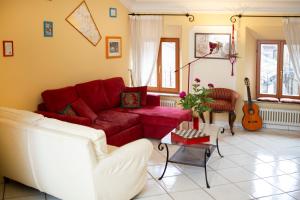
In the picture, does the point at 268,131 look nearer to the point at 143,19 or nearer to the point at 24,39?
the point at 143,19

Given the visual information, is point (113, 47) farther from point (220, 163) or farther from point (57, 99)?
point (220, 163)

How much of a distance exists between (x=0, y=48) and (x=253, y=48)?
4.27 metres

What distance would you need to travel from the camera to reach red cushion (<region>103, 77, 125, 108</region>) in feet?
20.6

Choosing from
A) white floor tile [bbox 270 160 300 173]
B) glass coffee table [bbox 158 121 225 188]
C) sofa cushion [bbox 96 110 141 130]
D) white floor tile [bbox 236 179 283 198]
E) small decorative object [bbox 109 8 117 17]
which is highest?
small decorative object [bbox 109 8 117 17]

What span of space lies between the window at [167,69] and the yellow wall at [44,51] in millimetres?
1118

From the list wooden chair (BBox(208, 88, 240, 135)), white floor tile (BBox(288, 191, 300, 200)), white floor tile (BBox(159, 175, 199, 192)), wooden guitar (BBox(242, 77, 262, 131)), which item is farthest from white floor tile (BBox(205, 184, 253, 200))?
wooden guitar (BBox(242, 77, 262, 131))

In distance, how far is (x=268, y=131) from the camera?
21.6ft

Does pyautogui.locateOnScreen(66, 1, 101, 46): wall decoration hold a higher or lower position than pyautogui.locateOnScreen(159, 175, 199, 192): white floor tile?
higher

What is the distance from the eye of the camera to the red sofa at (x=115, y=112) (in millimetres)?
5215

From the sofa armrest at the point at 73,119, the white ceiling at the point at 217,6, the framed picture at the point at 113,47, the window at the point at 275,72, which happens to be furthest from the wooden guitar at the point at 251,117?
the sofa armrest at the point at 73,119

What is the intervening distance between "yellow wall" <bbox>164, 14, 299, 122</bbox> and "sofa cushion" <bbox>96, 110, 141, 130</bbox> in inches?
63.6

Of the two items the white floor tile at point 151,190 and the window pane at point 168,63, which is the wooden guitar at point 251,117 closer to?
the window pane at point 168,63

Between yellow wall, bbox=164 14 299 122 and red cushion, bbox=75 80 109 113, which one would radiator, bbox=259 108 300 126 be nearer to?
yellow wall, bbox=164 14 299 122

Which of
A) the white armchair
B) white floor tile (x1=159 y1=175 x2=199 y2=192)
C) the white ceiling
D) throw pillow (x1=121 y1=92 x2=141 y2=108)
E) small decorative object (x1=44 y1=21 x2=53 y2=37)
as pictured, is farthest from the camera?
throw pillow (x1=121 y1=92 x2=141 y2=108)
